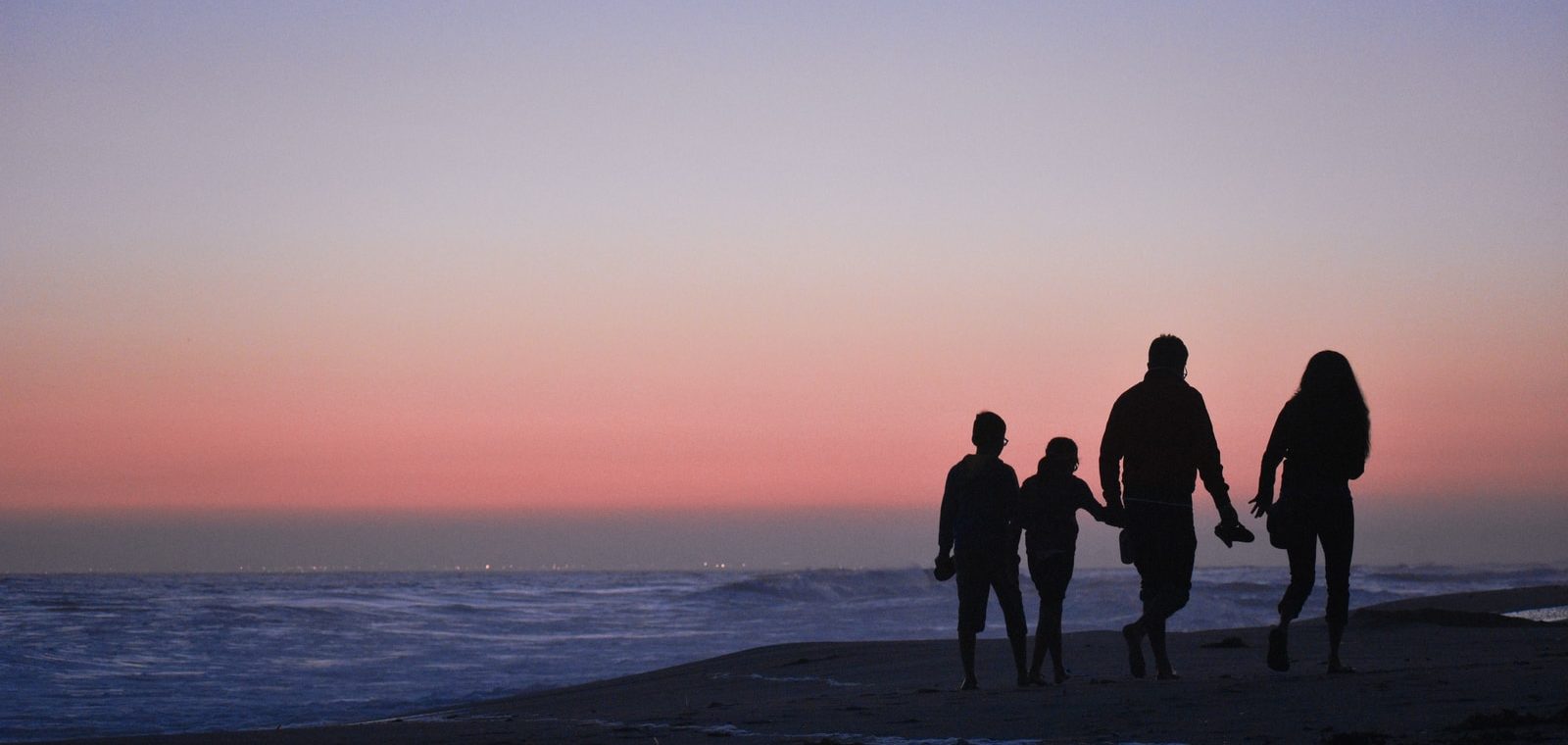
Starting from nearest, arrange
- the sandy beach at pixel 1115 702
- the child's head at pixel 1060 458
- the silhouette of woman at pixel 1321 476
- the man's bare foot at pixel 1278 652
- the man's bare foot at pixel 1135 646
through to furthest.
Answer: the sandy beach at pixel 1115 702 → the silhouette of woman at pixel 1321 476 → the man's bare foot at pixel 1278 652 → the man's bare foot at pixel 1135 646 → the child's head at pixel 1060 458

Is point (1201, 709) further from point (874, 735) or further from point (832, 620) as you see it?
point (832, 620)

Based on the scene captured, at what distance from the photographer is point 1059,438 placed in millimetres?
7766

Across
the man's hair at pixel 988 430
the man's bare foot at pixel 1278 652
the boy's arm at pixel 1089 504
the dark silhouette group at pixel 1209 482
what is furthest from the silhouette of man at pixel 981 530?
the man's bare foot at pixel 1278 652

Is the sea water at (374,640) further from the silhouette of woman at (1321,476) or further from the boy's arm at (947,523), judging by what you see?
the silhouette of woman at (1321,476)

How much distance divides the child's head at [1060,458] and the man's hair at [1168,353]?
3.50ft

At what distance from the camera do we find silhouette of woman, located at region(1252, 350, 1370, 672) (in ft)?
21.0

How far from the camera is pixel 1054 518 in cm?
761

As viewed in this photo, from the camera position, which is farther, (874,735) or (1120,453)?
(1120,453)

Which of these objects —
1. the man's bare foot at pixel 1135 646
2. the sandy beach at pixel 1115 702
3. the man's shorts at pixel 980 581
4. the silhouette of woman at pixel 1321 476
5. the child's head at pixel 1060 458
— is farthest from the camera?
the child's head at pixel 1060 458

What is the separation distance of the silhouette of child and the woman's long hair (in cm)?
142

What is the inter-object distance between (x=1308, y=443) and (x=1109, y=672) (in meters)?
3.33

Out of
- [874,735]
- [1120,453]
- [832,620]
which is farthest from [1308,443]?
[832,620]

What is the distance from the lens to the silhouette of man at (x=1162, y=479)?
6.52m

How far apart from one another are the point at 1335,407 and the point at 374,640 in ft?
65.5
